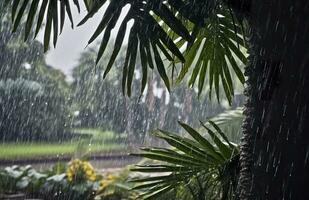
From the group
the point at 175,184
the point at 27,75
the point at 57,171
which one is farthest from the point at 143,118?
the point at 175,184

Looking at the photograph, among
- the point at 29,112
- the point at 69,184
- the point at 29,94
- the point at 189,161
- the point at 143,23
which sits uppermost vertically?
the point at 29,94

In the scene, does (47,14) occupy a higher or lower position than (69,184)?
higher

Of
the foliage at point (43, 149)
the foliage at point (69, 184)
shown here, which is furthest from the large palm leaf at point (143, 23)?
the foliage at point (43, 149)

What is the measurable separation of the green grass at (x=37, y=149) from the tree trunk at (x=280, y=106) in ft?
28.3

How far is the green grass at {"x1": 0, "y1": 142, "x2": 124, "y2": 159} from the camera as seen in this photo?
10.2m

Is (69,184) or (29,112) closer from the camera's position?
(69,184)

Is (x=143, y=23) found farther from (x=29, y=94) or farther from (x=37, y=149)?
(x=29, y=94)

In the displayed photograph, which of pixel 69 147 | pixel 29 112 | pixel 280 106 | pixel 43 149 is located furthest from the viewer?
pixel 29 112

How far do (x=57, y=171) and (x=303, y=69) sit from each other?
6292 millimetres

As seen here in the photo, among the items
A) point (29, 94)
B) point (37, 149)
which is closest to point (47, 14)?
point (37, 149)

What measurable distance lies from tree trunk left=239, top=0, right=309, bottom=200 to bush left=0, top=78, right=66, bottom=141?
32.4 ft

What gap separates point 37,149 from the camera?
11.2 m

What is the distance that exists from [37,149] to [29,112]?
1858mm

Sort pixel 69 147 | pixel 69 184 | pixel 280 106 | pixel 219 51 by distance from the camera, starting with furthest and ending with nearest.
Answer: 1. pixel 69 147
2. pixel 69 184
3. pixel 219 51
4. pixel 280 106
